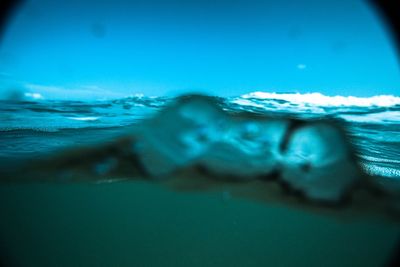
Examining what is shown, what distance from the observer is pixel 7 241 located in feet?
17.2

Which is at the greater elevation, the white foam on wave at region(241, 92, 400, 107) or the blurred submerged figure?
the white foam on wave at region(241, 92, 400, 107)

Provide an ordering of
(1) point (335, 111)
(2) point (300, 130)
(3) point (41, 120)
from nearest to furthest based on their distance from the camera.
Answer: (2) point (300, 130) < (1) point (335, 111) < (3) point (41, 120)

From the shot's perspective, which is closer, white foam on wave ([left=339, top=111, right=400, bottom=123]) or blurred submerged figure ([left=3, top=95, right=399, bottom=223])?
blurred submerged figure ([left=3, top=95, right=399, bottom=223])

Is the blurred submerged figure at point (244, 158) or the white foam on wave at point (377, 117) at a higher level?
the white foam on wave at point (377, 117)

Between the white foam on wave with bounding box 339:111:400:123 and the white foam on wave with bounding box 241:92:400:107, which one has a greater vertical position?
the white foam on wave with bounding box 241:92:400:107

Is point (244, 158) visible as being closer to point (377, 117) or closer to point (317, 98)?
point (317, 98)

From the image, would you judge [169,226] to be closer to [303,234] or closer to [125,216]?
[125,216]

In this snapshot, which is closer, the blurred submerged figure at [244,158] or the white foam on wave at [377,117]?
the blurred submerged figure at [244,158]

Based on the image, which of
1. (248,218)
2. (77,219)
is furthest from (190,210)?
(77,219)

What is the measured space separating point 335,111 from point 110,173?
4563 millimetres

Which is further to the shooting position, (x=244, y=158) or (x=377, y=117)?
(x=377, y=117)

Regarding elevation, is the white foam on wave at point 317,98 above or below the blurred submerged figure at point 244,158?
above

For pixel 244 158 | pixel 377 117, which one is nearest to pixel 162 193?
pixel 244 158

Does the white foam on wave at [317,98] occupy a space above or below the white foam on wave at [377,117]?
above
